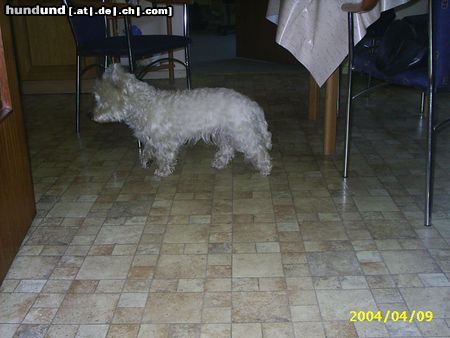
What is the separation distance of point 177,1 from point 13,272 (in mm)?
2277

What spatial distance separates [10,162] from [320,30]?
1.54m

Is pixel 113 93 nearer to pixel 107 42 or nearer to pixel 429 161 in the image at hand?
pixel 107 42

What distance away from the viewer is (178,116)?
2.66 m

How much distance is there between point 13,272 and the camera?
183 centimetres

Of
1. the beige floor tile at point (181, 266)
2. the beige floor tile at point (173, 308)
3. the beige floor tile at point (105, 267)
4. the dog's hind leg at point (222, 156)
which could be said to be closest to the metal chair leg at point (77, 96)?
the dog's hind leg at point (222, 156)

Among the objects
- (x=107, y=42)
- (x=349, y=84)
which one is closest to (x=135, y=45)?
(x=107, y=42)

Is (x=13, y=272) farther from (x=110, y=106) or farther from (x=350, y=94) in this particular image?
(x=350, y=94)

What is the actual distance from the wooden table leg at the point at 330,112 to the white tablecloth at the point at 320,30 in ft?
0.52

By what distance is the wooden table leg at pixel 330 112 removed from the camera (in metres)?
2.78

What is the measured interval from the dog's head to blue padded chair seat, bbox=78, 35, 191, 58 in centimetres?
42

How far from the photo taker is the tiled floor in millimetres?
1562

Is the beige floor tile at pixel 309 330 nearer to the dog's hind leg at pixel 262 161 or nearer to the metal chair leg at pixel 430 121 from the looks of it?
the metal chair leg at pixel 430 121

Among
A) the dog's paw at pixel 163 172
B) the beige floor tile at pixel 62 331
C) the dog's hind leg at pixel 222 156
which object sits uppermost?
the dog's hind leg at pixel 222 156

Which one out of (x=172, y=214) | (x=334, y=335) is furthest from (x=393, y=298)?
(x=172, y=214)
